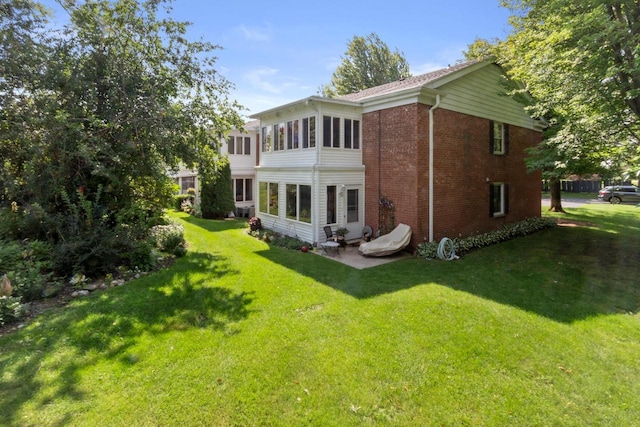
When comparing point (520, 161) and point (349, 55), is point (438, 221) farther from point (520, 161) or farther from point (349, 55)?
point (349, 55)

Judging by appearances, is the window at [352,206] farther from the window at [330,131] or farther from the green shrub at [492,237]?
the green shrub at [492,237]

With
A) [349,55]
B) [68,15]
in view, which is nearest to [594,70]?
[68,15]

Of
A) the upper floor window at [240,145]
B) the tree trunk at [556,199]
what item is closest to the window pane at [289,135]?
the upper floor window at [240,145]

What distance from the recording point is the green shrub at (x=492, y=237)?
11024 millimetres

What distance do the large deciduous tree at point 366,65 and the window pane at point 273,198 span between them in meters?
24.4

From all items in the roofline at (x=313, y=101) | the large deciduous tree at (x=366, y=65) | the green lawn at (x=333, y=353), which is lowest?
the green lawn at (x=333, y=353)

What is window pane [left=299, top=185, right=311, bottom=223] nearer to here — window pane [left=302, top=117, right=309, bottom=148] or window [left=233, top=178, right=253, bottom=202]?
window pane [left=302, top=117, right=309, bottom=148]

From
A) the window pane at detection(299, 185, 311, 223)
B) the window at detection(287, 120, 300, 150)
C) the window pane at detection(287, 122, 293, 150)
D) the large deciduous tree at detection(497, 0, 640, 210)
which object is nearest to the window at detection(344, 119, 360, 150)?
the window at detection(287, 120, 300, 150)

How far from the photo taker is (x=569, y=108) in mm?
10781

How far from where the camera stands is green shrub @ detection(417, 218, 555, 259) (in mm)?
11024

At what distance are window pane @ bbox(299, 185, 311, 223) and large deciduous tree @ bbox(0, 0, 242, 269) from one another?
4.09 metres

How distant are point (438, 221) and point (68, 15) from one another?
45.8 ft

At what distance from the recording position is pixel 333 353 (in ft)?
16.4

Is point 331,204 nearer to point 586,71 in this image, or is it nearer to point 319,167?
point 319,167
